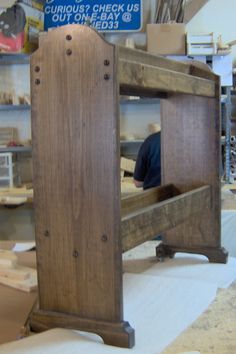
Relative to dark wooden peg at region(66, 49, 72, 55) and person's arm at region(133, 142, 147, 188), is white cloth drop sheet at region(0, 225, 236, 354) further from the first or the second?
person's arm at region(133, 142, 147, 188)

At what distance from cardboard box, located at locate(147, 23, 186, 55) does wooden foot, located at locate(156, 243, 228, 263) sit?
2830mm

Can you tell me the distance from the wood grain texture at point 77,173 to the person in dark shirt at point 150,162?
210 centimetres

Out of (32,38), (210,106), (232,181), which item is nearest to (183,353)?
(210,106)

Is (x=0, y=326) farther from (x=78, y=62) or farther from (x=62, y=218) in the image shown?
(x=78, y=62)

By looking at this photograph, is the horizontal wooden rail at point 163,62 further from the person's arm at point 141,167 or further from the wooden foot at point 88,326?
the person's arm at point 141,167

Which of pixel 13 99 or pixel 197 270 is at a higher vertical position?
pixel 13 99

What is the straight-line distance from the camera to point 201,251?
1354 mm

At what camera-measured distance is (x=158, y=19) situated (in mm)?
4160

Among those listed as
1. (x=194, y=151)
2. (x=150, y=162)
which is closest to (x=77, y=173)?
(x=194, y=151)

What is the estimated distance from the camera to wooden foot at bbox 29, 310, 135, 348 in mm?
835

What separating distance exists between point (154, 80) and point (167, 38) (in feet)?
10.5

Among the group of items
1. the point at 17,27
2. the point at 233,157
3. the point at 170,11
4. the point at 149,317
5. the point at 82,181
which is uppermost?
the point at 170,11

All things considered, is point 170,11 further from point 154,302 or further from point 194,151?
point 154,302

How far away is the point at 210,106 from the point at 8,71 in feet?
11.2
